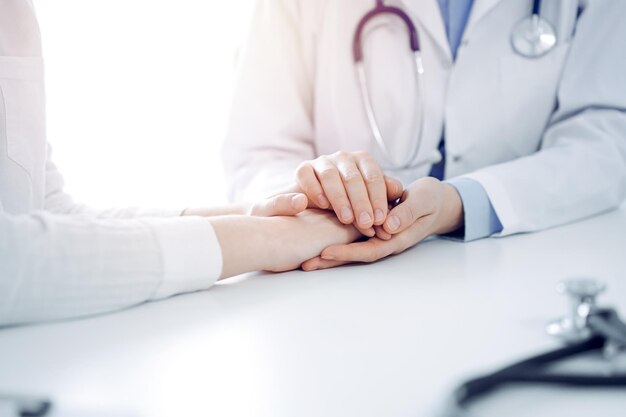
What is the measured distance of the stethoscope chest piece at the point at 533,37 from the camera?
119cm

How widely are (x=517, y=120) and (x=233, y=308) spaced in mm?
765

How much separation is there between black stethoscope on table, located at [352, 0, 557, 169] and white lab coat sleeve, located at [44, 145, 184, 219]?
1.46 feet

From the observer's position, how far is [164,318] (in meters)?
0.66

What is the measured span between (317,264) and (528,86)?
0.61 meters

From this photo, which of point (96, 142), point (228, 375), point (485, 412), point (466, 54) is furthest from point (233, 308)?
A: point (96, 142)

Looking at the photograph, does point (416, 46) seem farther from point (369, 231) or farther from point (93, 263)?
point (93, 263)

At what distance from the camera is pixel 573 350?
49cm

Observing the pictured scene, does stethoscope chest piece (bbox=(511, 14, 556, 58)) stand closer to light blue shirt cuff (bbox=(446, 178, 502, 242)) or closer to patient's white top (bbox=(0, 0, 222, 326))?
light blue shirt cuff (bbox=(446, 178, 502, 242))

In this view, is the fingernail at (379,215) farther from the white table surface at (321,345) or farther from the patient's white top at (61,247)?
the patient's white top at (61,247)

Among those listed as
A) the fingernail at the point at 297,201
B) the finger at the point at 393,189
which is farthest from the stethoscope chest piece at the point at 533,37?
the fingernail at the point at 297,201

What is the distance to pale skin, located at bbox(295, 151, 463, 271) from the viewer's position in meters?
0.85

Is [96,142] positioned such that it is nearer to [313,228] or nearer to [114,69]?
[114,69]

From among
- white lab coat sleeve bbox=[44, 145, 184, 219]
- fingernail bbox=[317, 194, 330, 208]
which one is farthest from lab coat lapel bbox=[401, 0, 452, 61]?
white lab coat sleeve bbox=[44, 145, 184, 219]

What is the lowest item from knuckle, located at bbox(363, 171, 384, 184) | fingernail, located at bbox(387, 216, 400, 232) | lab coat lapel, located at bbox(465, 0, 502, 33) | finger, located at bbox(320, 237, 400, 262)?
finger, located at bbox(320, 237, 400, 262)
